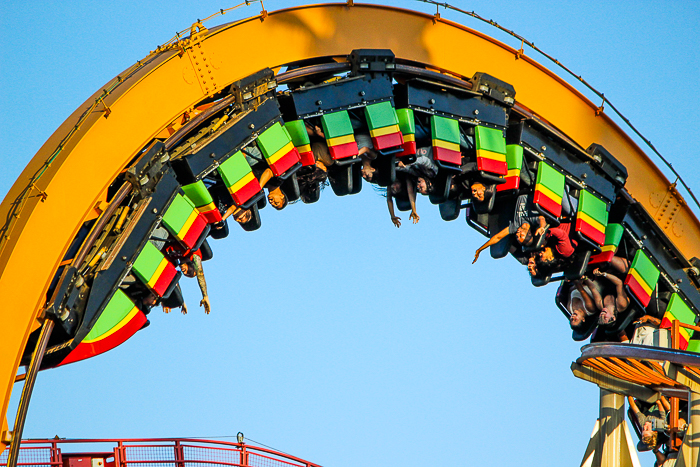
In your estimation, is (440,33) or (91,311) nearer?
(91,311)

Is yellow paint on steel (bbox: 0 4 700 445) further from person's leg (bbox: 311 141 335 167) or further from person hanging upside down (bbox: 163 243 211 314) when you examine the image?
person hanging upside down (bbox: 163 243 211 314)

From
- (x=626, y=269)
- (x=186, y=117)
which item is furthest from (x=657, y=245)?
(x=186, y=117)

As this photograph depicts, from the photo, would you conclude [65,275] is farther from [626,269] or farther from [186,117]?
[626,269]

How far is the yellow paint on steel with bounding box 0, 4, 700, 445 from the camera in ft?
46.2

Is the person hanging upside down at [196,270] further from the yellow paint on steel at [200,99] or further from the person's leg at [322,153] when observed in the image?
the person's leg at [322,153]

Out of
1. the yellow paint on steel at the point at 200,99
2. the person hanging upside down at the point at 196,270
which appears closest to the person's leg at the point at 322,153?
the yellow paint on steel at the point at 200,99

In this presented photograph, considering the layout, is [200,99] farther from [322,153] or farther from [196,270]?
[196,270]

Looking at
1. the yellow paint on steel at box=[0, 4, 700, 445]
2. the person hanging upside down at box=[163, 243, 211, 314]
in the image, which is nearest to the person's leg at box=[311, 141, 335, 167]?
the yellow paint on steel at box=[0, 4, 700, 445]

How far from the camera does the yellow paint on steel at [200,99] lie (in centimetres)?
1409

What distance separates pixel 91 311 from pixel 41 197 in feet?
5.81

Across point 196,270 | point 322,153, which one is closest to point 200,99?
point 322,153

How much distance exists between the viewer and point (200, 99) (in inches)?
639

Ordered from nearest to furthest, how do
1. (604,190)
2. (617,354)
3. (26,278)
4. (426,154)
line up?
(26,278), (617,354), (426,154), (604,190)

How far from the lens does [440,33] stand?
18.3 meters
